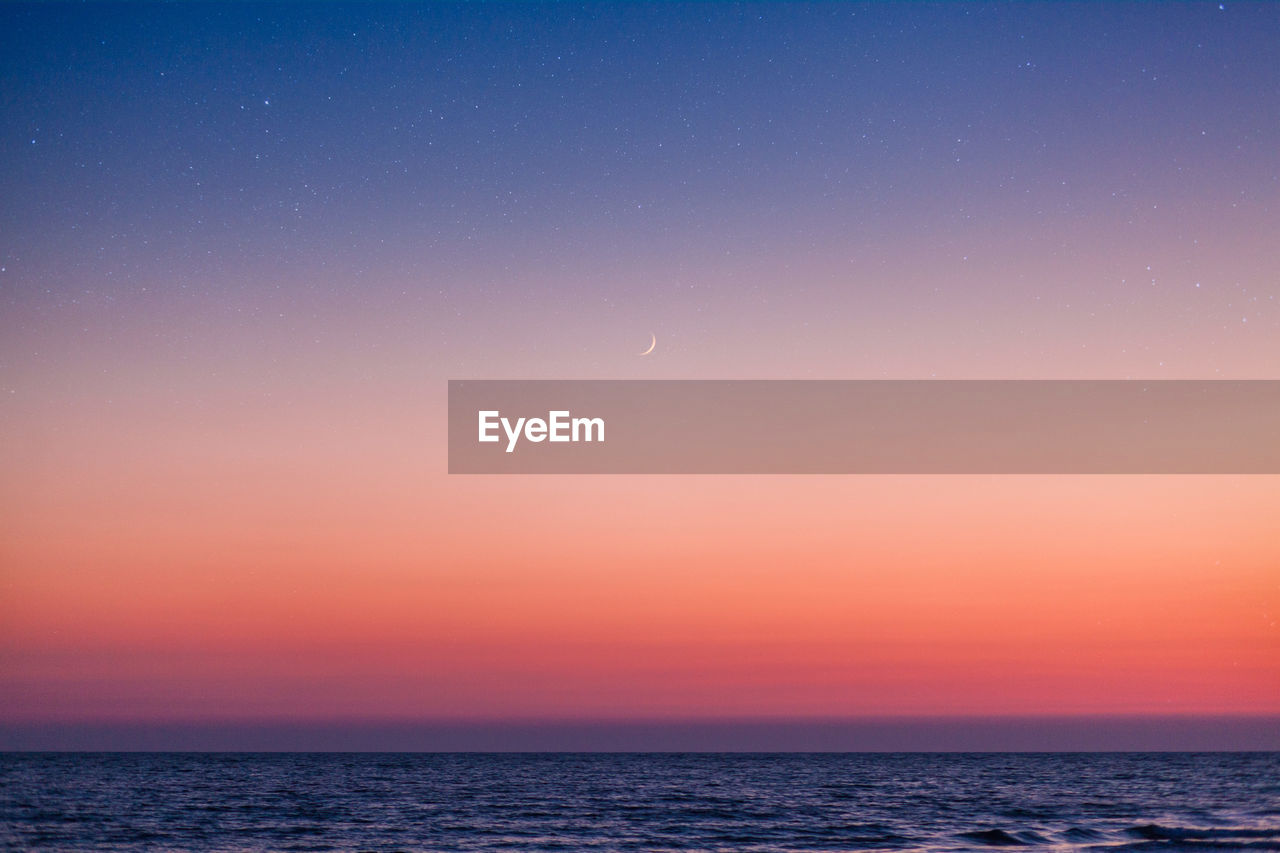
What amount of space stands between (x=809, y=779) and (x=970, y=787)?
17816 mm

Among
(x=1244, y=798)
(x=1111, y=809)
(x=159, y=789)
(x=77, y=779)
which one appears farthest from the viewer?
(x=77, y=779)

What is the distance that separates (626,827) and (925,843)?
13.7 metres

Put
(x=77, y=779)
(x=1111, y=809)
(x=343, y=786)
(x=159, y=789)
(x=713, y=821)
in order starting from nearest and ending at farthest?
(x=713, y=821)
(x=1111, y=809)
(x=159, y=789)
(x=343, y=786)
(x=77, y=779)

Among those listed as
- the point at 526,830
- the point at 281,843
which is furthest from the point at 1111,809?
the point at 281,843

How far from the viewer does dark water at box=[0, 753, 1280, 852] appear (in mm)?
38406

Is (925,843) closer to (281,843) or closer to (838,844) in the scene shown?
(838,844)

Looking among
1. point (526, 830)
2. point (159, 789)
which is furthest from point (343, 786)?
point (526, 830)

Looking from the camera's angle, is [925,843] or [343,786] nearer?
[925,843]

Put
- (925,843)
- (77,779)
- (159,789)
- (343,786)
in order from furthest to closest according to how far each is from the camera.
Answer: (77,779) < (343,786) < (159,789) < (925,843)

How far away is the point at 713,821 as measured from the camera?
4719cm

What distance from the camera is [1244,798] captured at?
56.8m

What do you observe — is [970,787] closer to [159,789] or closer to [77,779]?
[159,789]

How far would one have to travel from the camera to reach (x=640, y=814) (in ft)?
169

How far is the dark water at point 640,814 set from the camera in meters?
38.4
